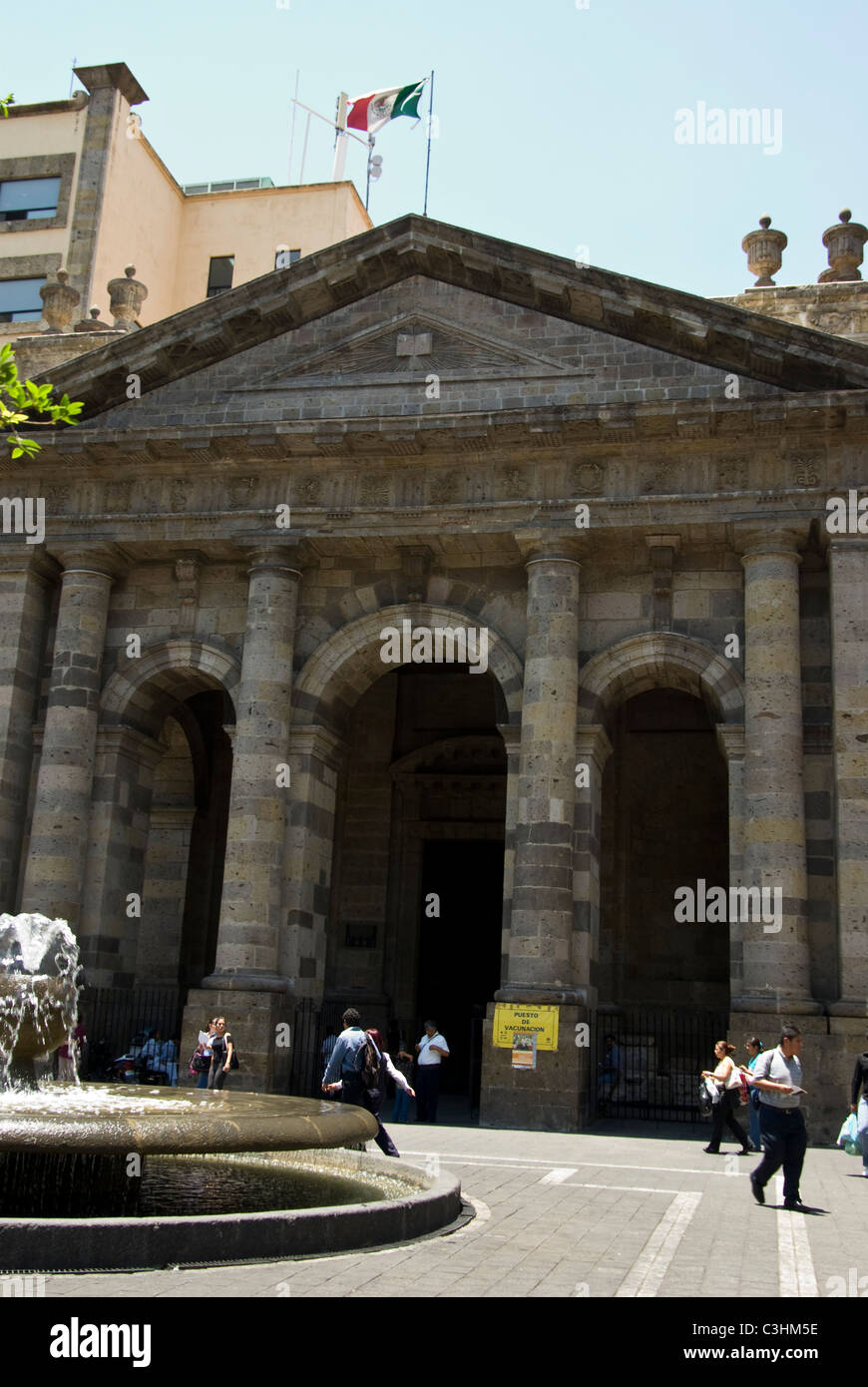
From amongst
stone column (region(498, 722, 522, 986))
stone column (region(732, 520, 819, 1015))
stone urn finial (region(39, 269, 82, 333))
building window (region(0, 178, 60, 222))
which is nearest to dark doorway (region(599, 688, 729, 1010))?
stone column (region(498, 722, 522, 986))

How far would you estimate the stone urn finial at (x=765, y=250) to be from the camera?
25.6 meters

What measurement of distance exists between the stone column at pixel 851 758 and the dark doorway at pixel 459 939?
909 cm

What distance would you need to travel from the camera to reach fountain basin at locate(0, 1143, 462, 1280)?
722 centimetres

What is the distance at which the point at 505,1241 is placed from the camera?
30.9 ft

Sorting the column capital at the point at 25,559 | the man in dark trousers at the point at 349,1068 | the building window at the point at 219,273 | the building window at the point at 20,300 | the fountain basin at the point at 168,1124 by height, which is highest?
the building window at the point at 219,273

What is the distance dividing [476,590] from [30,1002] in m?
13.6

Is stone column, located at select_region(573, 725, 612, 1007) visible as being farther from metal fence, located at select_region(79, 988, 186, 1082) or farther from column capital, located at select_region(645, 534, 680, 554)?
metal fence, located at select_region(79, 988, 186, 1082)

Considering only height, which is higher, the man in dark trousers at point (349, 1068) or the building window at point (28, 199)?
A: the building window at point (28, 199)

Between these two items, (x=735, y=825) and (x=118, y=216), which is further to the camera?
(x=118, y=216)

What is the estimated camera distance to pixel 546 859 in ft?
65.8

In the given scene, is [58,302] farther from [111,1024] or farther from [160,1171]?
[160,1171]

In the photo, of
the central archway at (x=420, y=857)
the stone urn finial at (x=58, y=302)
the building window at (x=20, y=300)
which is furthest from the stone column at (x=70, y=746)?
the building window at (x=20, y=300)

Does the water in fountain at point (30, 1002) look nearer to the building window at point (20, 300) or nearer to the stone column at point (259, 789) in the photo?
the stone column at point (259, 789)

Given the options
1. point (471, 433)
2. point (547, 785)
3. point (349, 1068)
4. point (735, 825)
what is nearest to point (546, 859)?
point (547, 785)
